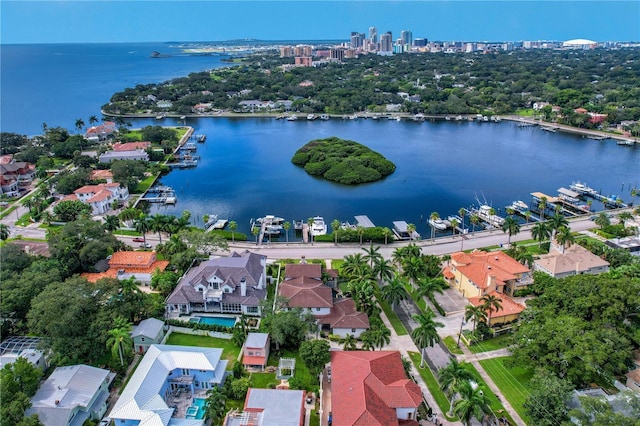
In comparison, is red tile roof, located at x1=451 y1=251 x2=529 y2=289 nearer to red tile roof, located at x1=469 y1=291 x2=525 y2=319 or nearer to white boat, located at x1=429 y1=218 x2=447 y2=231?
red tile roof, located at x1=469 y1=291 x2=525 y2=319

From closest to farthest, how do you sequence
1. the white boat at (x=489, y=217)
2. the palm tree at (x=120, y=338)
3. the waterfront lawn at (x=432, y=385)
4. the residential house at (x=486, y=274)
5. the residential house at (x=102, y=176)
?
the waterfront lawn at (x=432, y=385), the palm tree at (x=120, y=338), the residential house at (x=486, y=274), the white boat at (x=489, y=217), the residential house at (x=102, y=176)

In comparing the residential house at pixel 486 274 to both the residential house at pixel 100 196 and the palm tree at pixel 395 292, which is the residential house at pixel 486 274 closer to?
the palm tree at pixel 395 292

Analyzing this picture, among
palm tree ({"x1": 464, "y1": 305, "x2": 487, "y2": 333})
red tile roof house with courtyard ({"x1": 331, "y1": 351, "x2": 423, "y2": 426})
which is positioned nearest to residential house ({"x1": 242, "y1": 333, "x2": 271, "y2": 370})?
red tile roof house with courtyard ({"x1": 331, "y1": 351, "x2": 423, "y2": 426})

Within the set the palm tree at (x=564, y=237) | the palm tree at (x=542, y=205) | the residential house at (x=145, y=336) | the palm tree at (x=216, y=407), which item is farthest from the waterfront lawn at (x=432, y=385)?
the palm tree at (x=542, y=205)

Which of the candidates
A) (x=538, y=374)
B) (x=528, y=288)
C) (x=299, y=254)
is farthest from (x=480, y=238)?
(x=538, y=374)

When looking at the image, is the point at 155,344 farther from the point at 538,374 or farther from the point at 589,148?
the point at 589,148
